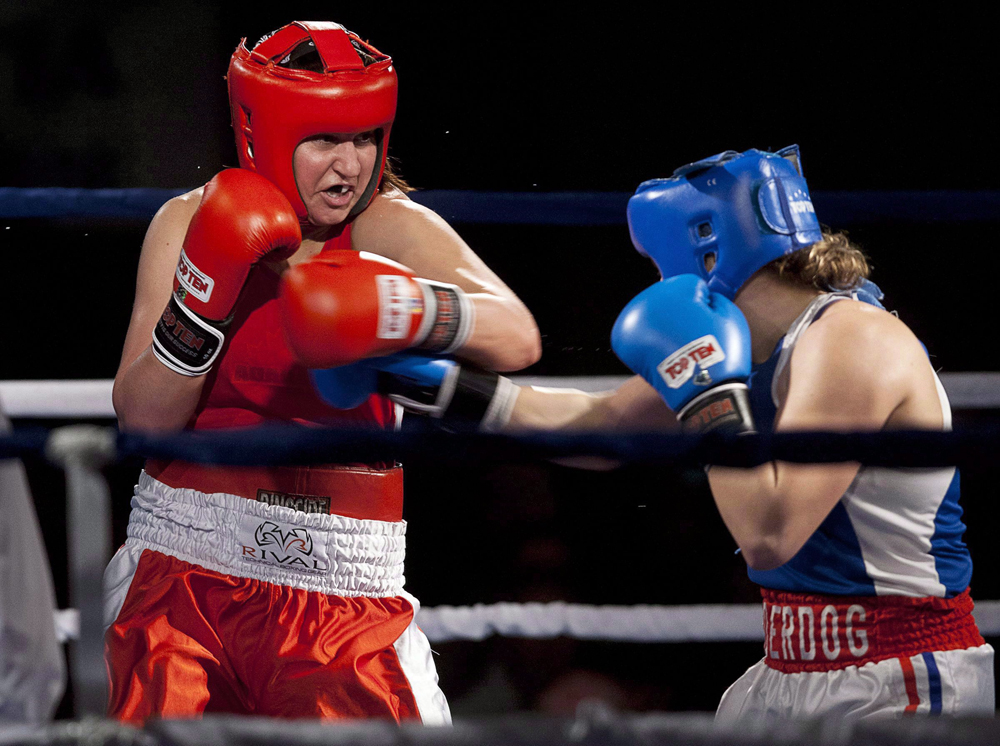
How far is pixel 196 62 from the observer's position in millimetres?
2766

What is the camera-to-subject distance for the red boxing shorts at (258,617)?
49.0 inches

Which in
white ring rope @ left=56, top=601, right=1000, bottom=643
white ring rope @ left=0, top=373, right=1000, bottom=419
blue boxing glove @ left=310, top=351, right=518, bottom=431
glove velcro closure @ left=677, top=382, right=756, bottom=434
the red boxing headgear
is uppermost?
the red boxing headgear

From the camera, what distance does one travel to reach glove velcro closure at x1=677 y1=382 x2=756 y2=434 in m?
1.28

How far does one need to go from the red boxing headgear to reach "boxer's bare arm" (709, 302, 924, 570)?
0.65 m

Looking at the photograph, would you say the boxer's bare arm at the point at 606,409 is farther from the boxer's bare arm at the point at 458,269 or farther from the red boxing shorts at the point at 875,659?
the red boxing shorts at the point at 875,659

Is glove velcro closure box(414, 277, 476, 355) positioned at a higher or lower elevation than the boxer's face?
lower

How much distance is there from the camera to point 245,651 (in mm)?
1284

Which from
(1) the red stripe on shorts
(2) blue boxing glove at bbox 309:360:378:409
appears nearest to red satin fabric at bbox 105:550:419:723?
(2) blue boxing glove at bbox 309:360:378:409

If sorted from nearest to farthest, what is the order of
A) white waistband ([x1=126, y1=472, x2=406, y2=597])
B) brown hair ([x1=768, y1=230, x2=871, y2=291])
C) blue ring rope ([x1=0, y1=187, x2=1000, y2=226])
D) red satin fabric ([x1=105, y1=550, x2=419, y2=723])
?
red satin fabric ([x1=105, y1=550, x2=419, y2=723])
white waistband ([x1=126, y1=472, x2=406, y2=597])
brown hair ([x1=768, y1=230, x2=871, y2=291])
blue ring rope ([x1=0, y1=187, x2=1000, y2=226])

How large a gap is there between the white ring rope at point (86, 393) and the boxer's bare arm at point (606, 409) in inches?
2.3

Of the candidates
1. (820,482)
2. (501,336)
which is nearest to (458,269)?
(501,336)

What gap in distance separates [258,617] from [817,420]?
0.73 metres

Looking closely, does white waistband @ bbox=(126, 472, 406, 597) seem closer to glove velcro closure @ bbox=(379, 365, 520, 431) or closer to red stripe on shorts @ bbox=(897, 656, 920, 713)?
glove velcro closure @ bbox=(379, 365, 520, 431)

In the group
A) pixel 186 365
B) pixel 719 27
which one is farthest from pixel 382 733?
pixel 719 27
